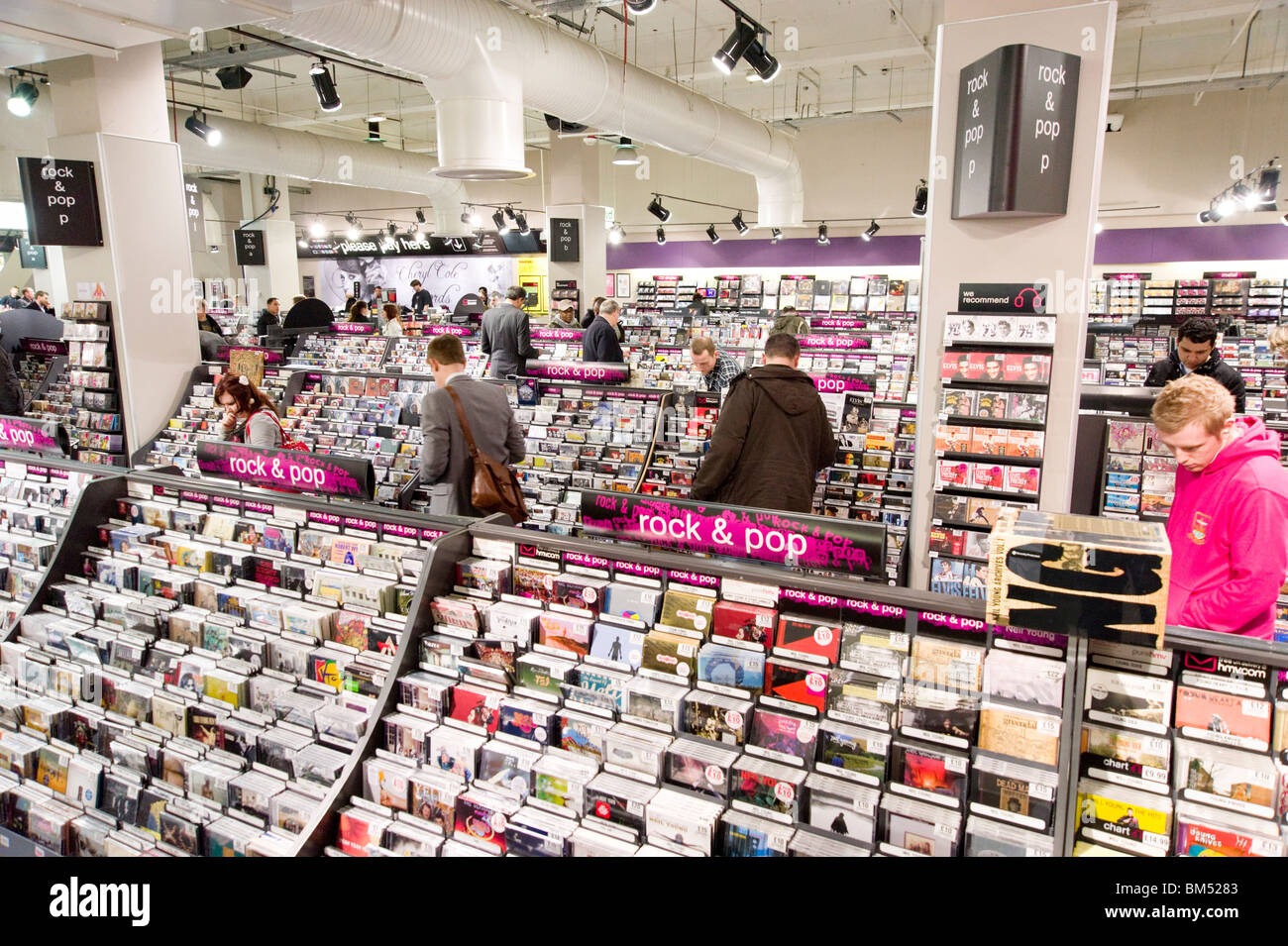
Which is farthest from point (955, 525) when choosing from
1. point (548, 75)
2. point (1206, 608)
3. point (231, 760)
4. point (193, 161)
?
point (193, 161)

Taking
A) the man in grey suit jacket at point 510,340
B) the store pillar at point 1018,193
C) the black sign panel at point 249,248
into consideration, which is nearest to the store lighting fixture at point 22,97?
the man in grey suit jacket at point 510,340

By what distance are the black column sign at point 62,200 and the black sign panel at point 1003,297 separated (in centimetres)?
656

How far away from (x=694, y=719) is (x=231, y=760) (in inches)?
61.0

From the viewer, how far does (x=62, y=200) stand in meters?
6.14

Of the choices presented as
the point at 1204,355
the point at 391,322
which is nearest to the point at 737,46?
the point at 1204,355

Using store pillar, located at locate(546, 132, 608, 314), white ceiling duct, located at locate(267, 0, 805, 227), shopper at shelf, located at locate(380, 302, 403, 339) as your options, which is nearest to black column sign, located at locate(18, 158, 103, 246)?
white ceiling duct, located at locate(267, 0, 805, 227)

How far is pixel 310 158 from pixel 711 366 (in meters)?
12.6

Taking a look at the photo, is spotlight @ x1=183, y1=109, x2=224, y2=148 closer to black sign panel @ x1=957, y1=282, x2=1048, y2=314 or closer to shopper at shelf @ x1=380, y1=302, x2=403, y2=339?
shopper at shelf @ x1=380, y1=302, x2=403, y2=339

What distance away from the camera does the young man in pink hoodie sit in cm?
198

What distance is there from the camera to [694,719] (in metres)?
2.02

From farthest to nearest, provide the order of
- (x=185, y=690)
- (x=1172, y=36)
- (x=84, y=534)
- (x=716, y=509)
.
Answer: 1. (x=1172, y=36)
2. (x=84, y=534)
3. (x=185, y=690)
4. (x=716, y=509)

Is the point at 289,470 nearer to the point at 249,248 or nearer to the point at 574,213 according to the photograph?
the point at 574,213

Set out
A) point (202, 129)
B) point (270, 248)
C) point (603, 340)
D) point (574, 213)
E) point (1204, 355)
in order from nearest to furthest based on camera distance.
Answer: point (1204, 355), point (603, 340), point (202, 129), point (574, 213), point (270, 248)
